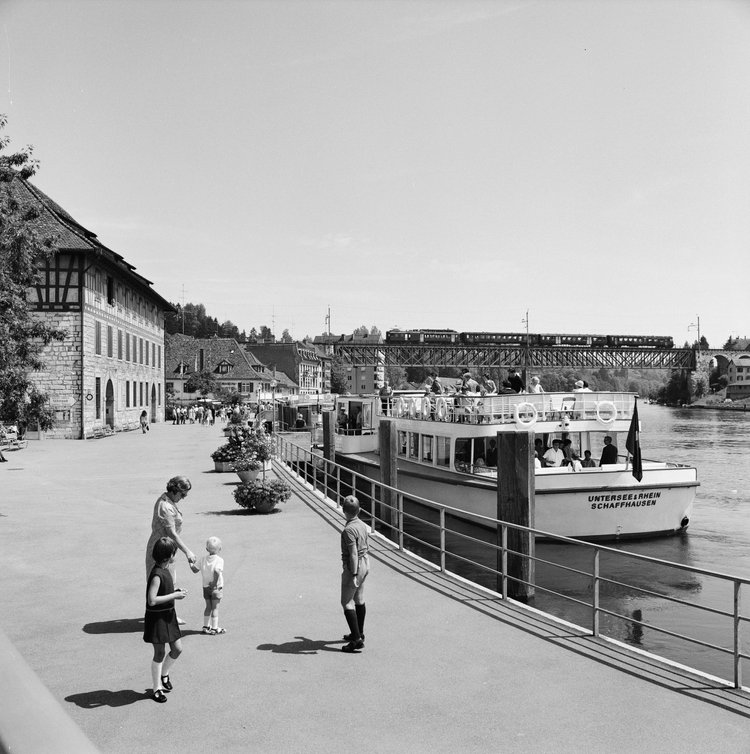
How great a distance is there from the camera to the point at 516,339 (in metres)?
126

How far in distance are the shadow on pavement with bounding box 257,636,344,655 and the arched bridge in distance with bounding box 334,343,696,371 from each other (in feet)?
362

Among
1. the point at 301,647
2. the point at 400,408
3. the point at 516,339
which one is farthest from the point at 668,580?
the point at 516,339

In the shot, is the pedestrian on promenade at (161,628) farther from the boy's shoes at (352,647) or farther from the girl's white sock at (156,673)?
the boy's shoes at (352,647)

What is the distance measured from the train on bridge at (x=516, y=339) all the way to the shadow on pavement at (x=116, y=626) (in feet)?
363

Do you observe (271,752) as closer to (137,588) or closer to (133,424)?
(137,588)

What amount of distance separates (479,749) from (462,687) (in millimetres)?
1259

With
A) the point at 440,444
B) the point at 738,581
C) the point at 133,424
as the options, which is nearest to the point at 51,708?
the point at 738,581

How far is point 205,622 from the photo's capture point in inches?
337

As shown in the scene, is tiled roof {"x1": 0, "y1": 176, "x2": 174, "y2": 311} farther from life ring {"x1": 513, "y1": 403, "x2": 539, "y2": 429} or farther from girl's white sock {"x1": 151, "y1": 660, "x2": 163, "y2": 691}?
girl's white sock {"x1": 151, "y1": 660, "x2": 163, "y2": 691}

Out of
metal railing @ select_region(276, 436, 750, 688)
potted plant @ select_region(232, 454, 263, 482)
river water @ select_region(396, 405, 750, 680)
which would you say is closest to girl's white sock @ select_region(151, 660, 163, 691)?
metal railing @ select_region(276, 436, 750, 688)

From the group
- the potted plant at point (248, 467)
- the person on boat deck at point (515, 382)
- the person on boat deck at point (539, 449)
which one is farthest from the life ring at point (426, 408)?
the potted plant at point (248, 467)

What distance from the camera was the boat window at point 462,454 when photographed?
74.9 ft

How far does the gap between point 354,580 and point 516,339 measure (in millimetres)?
120669

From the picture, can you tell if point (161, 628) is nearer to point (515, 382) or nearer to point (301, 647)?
point (301, 647)
